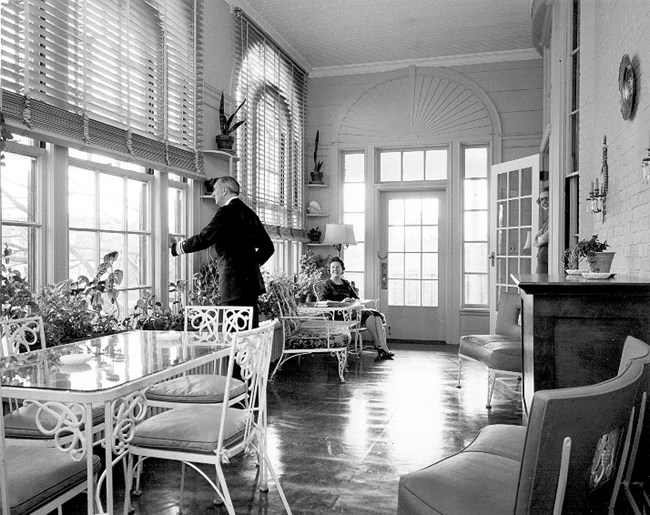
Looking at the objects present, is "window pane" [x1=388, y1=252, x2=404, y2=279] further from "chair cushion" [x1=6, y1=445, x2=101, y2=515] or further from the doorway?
"chair cushion" [x1=6, y1=445, x2=101, y2=515]

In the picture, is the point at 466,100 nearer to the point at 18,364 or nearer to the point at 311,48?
the point at 311,48

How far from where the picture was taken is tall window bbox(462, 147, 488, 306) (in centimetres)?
809

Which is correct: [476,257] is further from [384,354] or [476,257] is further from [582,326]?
[582,326]

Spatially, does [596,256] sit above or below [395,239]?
below

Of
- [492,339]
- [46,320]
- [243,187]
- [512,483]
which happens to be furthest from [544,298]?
[243,187]

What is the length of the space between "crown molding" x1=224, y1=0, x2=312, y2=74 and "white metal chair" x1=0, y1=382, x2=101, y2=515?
5.01m

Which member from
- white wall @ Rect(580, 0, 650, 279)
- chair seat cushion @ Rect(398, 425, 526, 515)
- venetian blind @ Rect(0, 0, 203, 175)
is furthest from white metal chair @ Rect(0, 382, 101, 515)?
white wall @ Rect(580, 0, 650, 279)

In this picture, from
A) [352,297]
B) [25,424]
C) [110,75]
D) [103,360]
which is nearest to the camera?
[25,424]

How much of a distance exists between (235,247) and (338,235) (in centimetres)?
337

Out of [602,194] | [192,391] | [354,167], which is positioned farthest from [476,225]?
[192,391]

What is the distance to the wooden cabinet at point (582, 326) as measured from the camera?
274 centimetres

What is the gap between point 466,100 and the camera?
8.05m

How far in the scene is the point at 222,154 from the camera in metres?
5.46

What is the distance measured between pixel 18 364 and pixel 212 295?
2.60 metres
